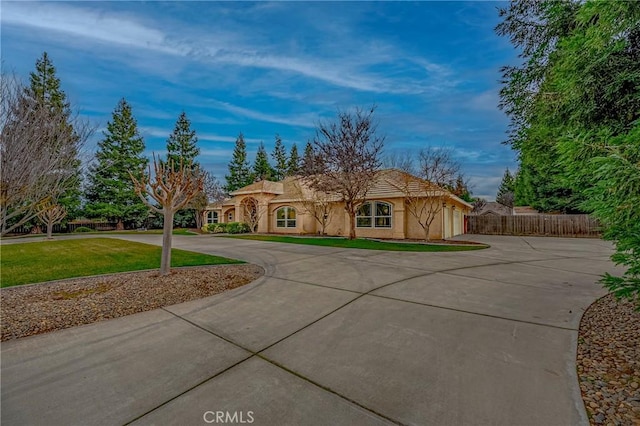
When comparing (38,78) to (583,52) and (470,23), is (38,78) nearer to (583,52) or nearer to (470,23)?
(470,23)

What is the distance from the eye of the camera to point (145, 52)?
9.61 metres

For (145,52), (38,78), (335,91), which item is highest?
(38,78)

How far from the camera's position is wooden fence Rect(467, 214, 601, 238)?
66.1 ft

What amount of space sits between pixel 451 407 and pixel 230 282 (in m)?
5.06

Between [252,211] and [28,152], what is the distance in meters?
19.4

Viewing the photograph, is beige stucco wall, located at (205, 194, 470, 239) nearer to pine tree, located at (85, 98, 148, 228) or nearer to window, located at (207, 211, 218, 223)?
window, located at (207, 211, 218, 223)

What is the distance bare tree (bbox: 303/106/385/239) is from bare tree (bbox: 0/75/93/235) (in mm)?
11290

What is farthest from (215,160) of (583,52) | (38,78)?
(583,52)

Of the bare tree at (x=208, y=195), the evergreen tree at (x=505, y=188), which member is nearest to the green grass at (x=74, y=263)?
the bare tree at (x=208, y=195)

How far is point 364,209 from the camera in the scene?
18.9 metres

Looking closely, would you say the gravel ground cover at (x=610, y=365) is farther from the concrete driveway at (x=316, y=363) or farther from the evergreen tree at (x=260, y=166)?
the evergreen tree at (x=260, y=166)

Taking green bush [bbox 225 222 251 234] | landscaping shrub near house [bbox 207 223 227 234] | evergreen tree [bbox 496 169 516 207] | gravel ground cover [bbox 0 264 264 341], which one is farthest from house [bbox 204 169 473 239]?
evergreen tree [bbox 496 169 516 207]

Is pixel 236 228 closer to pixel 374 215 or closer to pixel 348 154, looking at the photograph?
pixel 374 215

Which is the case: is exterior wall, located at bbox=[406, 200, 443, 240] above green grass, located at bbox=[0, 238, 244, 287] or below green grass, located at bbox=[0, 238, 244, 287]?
above
